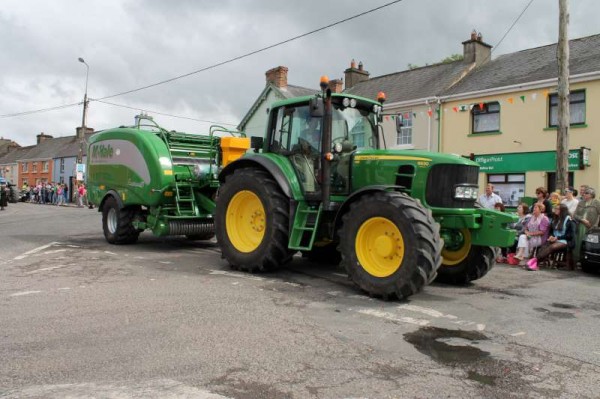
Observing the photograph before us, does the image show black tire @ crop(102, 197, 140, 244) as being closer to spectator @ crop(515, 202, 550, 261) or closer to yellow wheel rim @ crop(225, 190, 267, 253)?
yellow wheel rim @ crop(225, 190, 267, 253)

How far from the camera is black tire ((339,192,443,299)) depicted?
19.3ft

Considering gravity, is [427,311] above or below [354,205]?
below

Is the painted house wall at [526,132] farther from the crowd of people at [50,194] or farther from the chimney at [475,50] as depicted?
the crowd of people at [50,194]

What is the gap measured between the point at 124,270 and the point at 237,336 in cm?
406

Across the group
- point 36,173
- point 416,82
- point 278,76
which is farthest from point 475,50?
point 36,173

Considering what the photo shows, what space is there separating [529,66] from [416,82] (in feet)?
18.0

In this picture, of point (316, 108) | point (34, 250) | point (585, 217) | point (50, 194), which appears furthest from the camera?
point (50, 194)

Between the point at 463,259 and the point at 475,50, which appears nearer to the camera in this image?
the point at 463,259

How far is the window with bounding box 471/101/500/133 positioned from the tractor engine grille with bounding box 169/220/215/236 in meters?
14.5

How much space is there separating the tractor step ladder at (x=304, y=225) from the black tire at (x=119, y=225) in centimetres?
538

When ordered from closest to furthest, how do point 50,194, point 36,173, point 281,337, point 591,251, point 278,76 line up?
point 281,337 → point 591,251 → point 278,76 → point 50,194 → point 36,173

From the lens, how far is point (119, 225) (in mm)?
11469

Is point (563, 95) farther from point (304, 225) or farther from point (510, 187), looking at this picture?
point (510, 187)

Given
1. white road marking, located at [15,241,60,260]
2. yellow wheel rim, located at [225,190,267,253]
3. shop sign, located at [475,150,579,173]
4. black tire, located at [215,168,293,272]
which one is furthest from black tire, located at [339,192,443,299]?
shop sign, located at [475,150,579,173]
